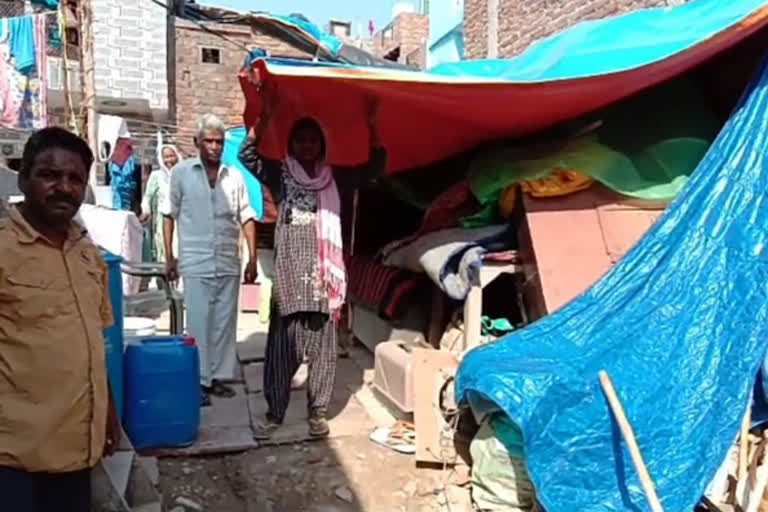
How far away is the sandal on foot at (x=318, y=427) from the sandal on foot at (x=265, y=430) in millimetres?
203

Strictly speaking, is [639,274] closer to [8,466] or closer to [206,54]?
[8,466]

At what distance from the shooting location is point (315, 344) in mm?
3662

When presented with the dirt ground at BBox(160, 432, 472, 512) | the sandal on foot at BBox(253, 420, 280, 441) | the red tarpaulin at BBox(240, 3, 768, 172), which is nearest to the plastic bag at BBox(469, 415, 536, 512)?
the dirt ground at BBox(160, 432, 472, 512)

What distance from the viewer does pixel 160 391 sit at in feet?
11.2

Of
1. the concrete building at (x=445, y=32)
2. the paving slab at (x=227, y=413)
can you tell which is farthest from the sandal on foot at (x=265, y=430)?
the concrete building at (x=445, y=32)

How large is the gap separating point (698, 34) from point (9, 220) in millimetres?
2985

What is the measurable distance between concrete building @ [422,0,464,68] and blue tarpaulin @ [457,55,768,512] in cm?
1044

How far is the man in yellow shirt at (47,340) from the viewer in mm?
1665

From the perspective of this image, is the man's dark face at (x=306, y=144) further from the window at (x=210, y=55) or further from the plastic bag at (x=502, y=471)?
the window at (x=210, y=55)

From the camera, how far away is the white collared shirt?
13.1ft

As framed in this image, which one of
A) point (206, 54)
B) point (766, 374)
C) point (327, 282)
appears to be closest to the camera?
point (766, 374)

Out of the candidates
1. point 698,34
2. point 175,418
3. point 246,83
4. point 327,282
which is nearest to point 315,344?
point 327,282

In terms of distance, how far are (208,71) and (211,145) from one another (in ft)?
33.4

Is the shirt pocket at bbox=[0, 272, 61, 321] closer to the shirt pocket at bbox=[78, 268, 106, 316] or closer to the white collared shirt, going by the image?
the shirt pocket at bbox=[78, 268, 106, 316]
